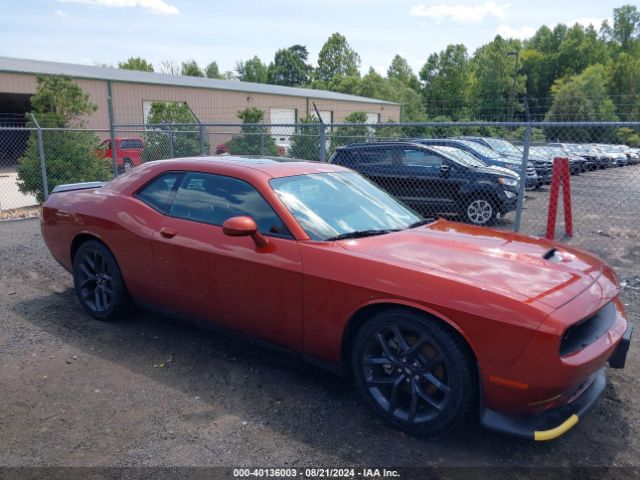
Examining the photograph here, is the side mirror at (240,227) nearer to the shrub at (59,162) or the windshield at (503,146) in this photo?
the shrub at (59,162)

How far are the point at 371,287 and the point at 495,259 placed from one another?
774 mm

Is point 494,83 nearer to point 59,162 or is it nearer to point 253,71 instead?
point 59,162

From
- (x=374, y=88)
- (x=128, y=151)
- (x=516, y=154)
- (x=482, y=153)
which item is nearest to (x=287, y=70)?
(x=374, y=88)

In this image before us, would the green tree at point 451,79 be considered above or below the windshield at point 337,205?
above

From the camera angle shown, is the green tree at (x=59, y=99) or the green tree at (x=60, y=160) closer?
the green tree at (x=60, y=160)

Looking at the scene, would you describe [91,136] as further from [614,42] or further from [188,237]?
[614,42]

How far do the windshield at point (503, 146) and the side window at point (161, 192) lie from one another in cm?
1342

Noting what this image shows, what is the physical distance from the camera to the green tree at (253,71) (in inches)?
4008

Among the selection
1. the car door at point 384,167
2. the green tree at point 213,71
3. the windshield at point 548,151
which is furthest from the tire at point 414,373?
the green tree at point 213,71

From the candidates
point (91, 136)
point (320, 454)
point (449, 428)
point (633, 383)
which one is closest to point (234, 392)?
point (320, 454)

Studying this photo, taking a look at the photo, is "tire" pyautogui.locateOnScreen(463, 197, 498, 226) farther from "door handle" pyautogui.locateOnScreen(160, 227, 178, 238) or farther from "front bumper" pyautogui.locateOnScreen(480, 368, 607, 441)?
"front bumper" pyautogui.locateOnScreen(480, 368, 607, 441)

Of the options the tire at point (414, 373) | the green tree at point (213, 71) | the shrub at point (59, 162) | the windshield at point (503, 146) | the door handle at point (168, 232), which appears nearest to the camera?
the tire at point (414, 373)

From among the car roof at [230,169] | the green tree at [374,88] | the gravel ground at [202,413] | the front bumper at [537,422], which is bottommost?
the gravel ground at [202,413]

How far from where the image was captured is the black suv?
966 cm
